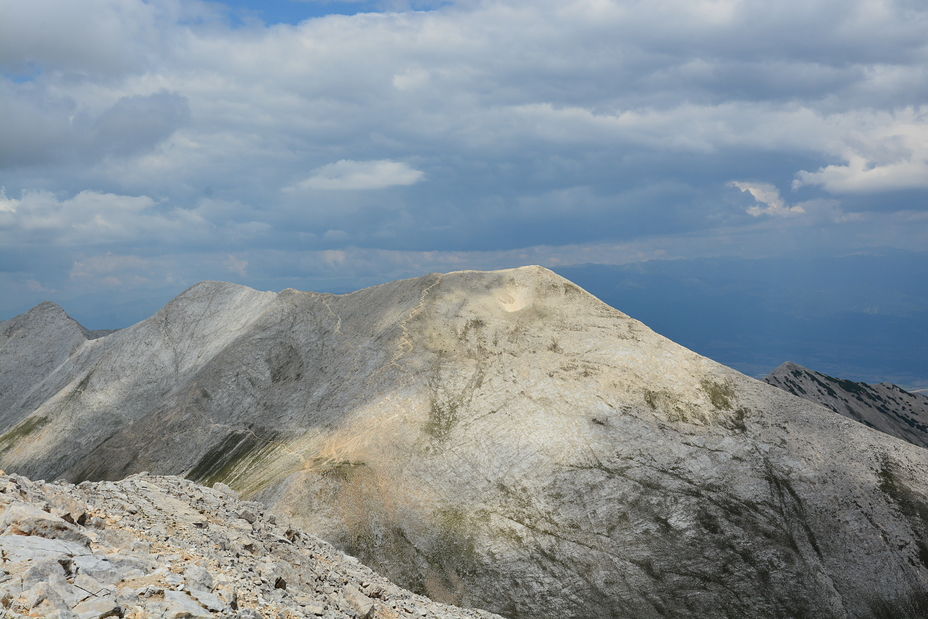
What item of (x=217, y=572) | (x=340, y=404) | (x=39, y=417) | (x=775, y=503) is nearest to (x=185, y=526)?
(x=217, y=572)

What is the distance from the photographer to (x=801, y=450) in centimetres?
5353

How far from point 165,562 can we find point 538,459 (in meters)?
41.0

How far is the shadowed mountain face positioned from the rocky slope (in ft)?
233

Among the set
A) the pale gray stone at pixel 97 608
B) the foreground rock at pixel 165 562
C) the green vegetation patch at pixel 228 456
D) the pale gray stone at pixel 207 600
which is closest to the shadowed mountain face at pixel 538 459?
the green vegetation patch at pixel 228 456

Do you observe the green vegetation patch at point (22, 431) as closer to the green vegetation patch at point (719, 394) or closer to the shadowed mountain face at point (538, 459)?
the shadowed mountain face at point (538, 459)

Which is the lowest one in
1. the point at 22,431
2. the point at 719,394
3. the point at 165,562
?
the point at 22,431

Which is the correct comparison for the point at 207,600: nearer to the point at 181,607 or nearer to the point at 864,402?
the point at 181,607

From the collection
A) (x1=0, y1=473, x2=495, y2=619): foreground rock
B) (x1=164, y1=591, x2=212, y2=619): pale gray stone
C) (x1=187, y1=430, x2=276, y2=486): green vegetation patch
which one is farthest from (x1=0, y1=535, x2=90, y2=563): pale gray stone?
(x1=187, y1=430, x2=276, y2=486): green vegetation patch

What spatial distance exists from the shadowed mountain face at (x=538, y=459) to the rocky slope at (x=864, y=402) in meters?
70.9

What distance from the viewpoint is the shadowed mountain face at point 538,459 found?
4541 centimetres

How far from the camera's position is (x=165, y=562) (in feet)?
56.8

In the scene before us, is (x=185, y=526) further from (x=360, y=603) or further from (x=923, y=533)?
(x=923, y=533)

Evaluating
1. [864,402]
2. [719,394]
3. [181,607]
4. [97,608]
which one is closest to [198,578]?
[181,607]

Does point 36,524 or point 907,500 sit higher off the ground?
point 36,524
